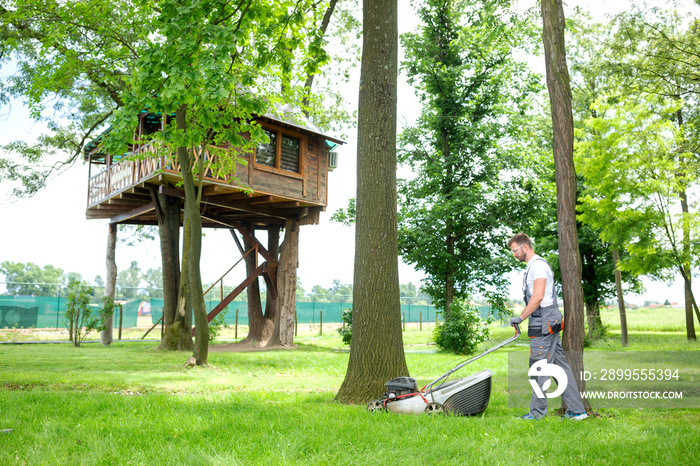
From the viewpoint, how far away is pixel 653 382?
850 centimetres

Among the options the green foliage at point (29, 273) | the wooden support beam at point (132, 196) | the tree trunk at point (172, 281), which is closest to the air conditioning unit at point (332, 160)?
the tree trunk at point (172, 281)

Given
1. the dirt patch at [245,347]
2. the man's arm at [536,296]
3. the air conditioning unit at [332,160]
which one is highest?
the air conditioning unit at [332,160]

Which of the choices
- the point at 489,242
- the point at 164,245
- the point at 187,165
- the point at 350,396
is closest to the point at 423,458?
the point at 350,396

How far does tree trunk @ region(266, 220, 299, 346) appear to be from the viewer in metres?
18.7

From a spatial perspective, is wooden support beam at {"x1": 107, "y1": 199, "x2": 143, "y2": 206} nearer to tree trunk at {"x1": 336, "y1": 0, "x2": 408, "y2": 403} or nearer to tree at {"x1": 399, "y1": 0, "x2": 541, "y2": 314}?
tree at {"x1": 399, "y1": 0, "x2": 541, "y2": 314}

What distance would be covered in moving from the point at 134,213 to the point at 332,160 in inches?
296

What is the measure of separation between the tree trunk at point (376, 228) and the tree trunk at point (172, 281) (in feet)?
33.1

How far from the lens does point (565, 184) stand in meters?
6.29

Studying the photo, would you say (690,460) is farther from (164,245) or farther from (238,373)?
(164,245)

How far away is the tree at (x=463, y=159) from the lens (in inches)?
798

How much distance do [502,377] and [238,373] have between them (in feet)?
17.1

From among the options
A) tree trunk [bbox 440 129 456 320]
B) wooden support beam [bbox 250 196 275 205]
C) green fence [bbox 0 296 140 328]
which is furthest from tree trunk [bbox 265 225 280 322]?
green fence [bbox 0 296 140 328]

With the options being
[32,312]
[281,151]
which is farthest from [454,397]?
[32,312]

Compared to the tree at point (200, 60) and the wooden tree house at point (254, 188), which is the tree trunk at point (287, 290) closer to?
the wooden tree house at point (254, 188)
